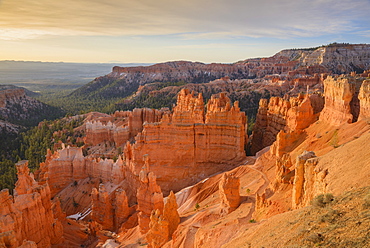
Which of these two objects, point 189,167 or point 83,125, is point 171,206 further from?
point 83,125

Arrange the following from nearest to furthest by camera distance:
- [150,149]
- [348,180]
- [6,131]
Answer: [348,180] < [150,149] < [6,131]

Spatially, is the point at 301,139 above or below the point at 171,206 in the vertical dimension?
above

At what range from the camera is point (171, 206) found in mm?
19219

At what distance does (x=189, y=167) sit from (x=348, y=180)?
19996 millimetres

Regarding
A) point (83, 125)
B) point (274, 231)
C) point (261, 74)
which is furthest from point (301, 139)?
point (261, 74)

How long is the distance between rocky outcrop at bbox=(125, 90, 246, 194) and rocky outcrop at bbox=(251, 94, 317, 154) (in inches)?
187

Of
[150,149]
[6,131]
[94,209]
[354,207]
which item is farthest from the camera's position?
[6,131]

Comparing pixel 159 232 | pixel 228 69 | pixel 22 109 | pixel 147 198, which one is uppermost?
pixel 228 69

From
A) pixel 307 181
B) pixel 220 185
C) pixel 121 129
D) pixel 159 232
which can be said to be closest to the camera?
pixel 307 181

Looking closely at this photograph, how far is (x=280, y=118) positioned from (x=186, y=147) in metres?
10.6

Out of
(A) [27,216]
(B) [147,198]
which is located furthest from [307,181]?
(A) [27,216]

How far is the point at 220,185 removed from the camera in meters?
18.8

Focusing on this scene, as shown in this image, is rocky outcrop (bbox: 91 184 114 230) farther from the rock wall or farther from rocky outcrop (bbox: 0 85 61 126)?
rocky outcrop (bbox: 0 85 61 126)

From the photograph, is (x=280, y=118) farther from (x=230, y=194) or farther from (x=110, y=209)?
(x=110, y=209)
